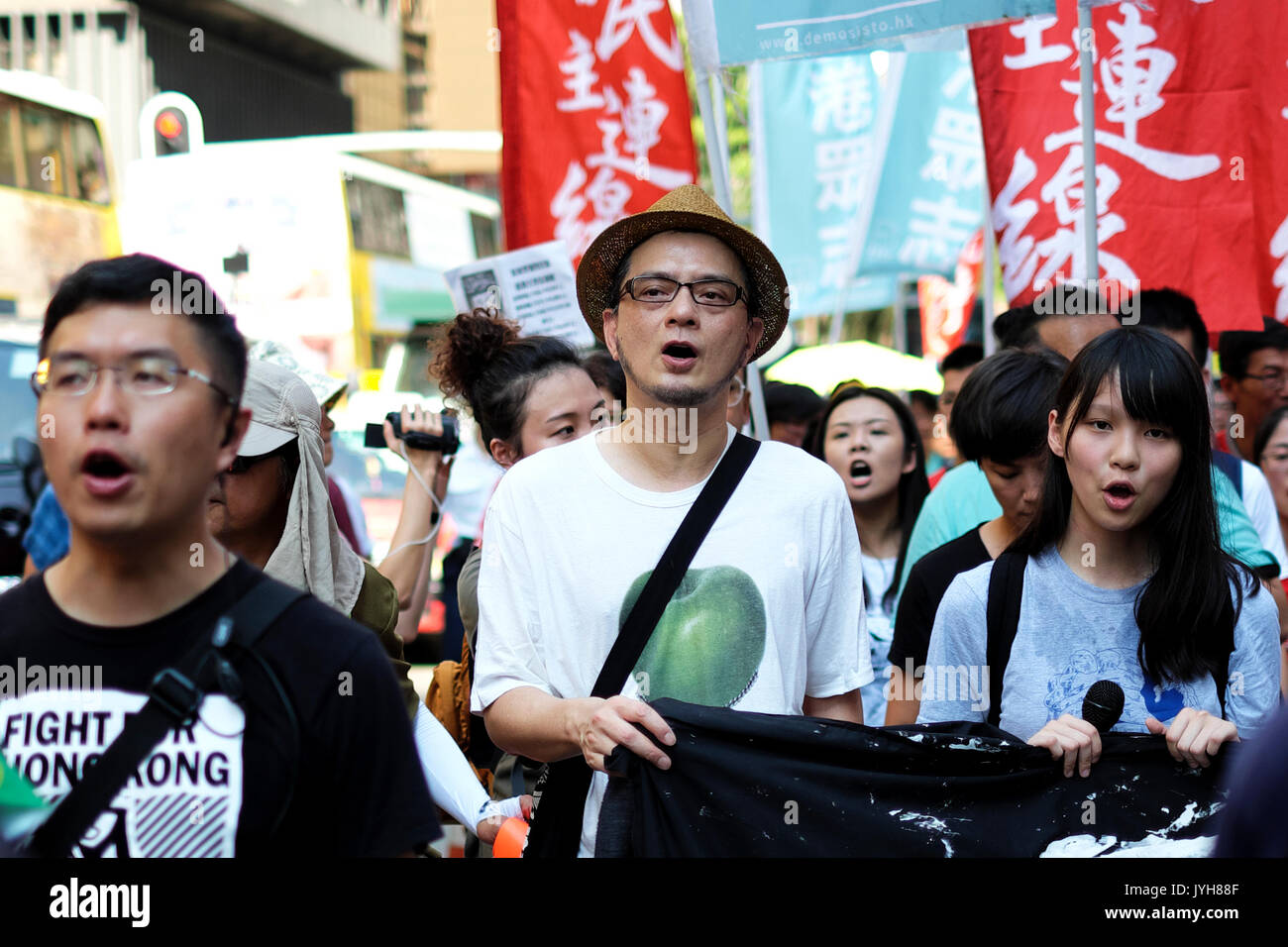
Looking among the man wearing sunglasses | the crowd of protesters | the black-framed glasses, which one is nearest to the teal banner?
the man wearing sunglasses

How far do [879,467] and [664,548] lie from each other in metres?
2.49

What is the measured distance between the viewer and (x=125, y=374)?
175cm

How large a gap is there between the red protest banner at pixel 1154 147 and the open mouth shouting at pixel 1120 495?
7.47 ft

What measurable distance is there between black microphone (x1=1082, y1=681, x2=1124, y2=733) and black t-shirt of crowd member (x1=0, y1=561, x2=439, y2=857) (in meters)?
1.55

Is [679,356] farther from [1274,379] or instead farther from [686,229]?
[1274,379]

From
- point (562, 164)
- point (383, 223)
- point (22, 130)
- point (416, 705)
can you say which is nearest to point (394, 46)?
point (383, 223)

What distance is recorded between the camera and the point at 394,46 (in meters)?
40.9

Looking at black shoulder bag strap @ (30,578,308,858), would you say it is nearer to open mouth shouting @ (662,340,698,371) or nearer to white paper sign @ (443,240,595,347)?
open mouth shouting @ (662,340,698,371)

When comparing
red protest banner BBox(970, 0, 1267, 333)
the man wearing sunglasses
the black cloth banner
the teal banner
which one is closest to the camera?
the black cloth banner

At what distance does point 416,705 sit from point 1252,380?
435cm

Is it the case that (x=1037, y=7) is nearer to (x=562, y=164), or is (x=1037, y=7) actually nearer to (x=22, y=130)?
(x=562, y=164)

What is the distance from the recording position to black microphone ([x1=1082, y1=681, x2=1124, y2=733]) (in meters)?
2.77

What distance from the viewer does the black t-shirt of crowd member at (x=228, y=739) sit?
67.8 inches

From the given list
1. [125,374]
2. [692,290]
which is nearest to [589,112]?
[692,290]
